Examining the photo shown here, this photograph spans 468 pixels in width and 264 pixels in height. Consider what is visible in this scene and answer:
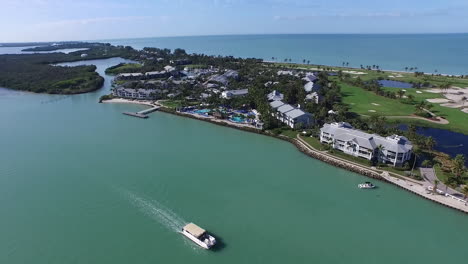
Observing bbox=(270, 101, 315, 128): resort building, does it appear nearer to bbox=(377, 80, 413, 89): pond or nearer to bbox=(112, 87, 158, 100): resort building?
bbox=(112, 87, 158, 100): resort building

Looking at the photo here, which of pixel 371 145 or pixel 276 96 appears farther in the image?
pixel 276 96

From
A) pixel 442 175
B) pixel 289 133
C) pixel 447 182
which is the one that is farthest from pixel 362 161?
pixel 289 133

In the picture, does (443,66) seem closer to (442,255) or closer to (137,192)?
(442,255)

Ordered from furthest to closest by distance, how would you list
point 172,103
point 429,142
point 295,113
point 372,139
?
point 172,103, point 295,113, point 429,142, point 372,139

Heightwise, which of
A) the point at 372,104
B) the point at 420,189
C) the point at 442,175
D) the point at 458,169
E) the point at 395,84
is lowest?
the point at 420,189

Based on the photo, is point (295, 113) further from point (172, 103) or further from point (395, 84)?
point (395, 84)

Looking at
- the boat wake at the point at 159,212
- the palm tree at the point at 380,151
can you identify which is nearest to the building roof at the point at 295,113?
the palm tree at the point at 380,151
